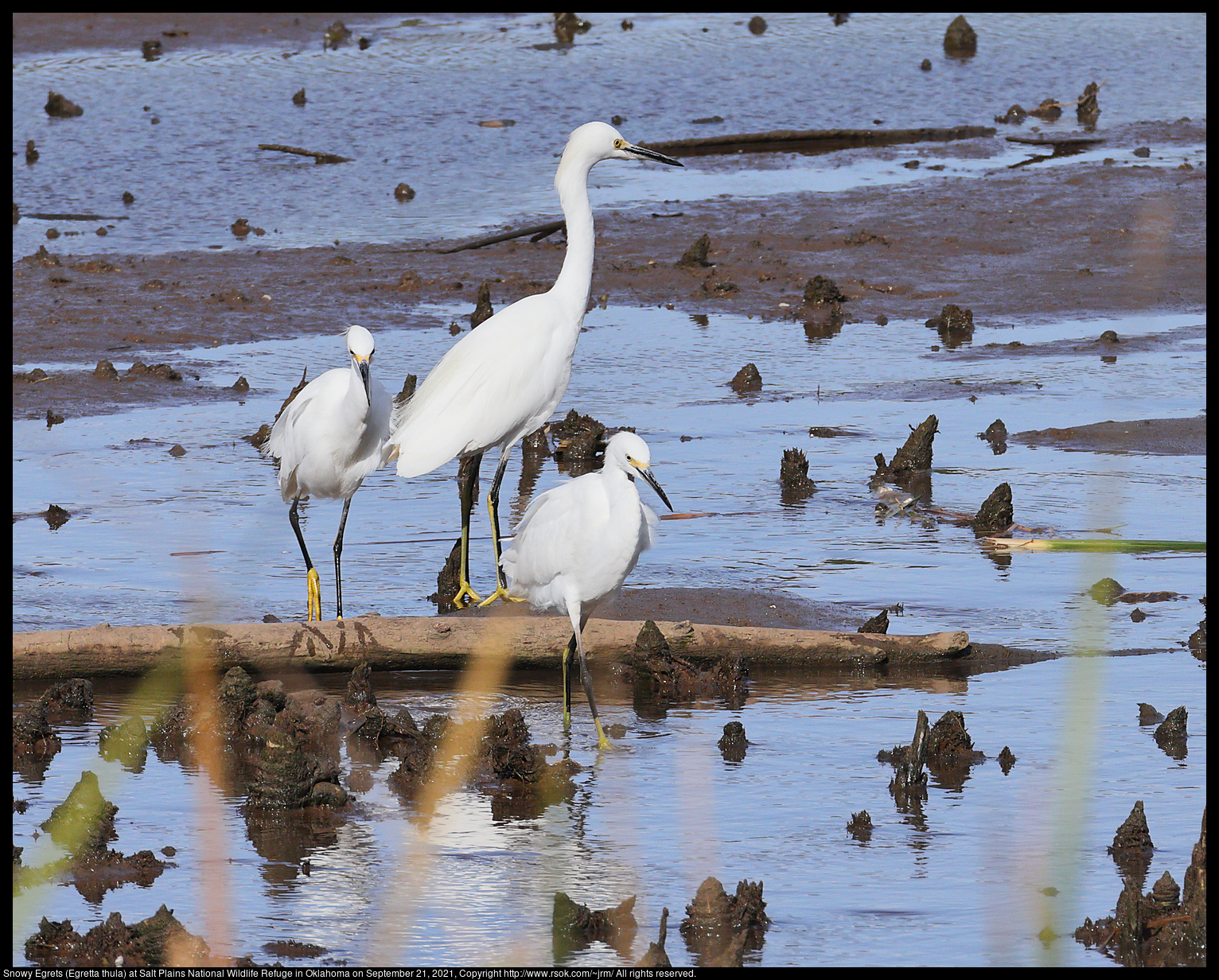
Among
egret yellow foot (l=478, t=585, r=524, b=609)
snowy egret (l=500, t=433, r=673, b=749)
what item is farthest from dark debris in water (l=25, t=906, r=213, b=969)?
egret yellow foot (l=478, t=585, r=524, b=609)

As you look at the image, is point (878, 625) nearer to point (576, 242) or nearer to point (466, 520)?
point (466, 520)

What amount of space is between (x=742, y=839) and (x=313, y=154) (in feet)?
53.3

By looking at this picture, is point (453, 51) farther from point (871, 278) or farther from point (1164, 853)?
point (1164, 853)

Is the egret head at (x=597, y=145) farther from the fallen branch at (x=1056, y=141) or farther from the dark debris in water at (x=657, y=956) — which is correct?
the fallen branch at (x=1056, y=141)

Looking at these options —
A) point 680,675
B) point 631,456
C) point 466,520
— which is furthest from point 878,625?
point 466,520

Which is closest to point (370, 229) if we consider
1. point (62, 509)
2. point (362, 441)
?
point (62, 509)

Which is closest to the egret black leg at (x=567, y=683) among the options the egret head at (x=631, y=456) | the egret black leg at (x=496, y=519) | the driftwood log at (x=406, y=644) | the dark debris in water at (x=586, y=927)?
the driftwood log at (x=406, y=644)

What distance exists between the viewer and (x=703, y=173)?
2084cm

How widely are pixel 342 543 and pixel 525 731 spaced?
2800mm

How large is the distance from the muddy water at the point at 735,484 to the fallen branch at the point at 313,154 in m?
6.71

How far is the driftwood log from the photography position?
7.28m

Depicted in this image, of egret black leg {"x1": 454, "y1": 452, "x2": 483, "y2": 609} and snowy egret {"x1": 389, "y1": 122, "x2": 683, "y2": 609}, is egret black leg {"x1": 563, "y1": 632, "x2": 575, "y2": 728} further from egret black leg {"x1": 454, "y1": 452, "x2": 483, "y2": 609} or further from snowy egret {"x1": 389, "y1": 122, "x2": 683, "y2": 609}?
snowy egret {"x1": 389, "y1": 122, "x2": 683, "y2": 609}

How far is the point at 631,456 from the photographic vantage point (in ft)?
22.3

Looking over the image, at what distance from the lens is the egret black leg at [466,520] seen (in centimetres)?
876
